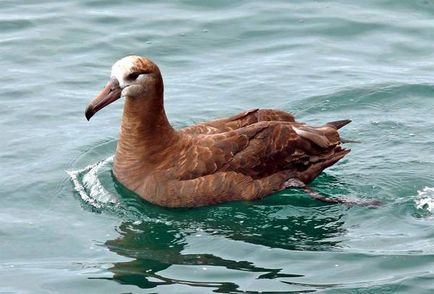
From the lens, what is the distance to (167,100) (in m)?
14.4

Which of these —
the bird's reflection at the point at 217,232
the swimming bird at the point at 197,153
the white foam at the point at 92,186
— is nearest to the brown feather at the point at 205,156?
the swimming bird at the point at 197,153

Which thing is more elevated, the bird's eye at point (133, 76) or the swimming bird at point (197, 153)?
the bird's eye at point (133, 76)

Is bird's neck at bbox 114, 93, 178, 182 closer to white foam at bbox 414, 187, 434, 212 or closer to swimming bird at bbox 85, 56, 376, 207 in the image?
swimming bird at bbox 85, 56, 376, 207

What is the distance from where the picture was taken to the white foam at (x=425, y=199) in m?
11.4

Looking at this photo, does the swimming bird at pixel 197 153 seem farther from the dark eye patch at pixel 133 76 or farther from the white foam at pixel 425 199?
the white foam at pixel 425 199

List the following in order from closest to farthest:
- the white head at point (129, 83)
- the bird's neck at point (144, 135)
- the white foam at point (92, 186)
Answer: the white head at point (129, 83) → the bird's neck at point (144, 135) → the white foam at point (92, 186)

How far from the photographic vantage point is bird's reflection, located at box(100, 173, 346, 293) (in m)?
10.3

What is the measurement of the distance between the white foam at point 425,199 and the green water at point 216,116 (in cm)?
4

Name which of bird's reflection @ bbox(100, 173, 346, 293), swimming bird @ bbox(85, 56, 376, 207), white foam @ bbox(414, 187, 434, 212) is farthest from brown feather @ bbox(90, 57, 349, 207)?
white foam @ bbox(414, 187, 434, 212)

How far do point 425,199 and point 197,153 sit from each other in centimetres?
221

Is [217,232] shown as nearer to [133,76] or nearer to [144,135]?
[144,135]

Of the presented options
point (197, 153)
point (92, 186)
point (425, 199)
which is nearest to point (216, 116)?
point (92, 186)

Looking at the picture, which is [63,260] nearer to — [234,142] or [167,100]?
[234,142]

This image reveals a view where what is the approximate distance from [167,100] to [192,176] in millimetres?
3050
